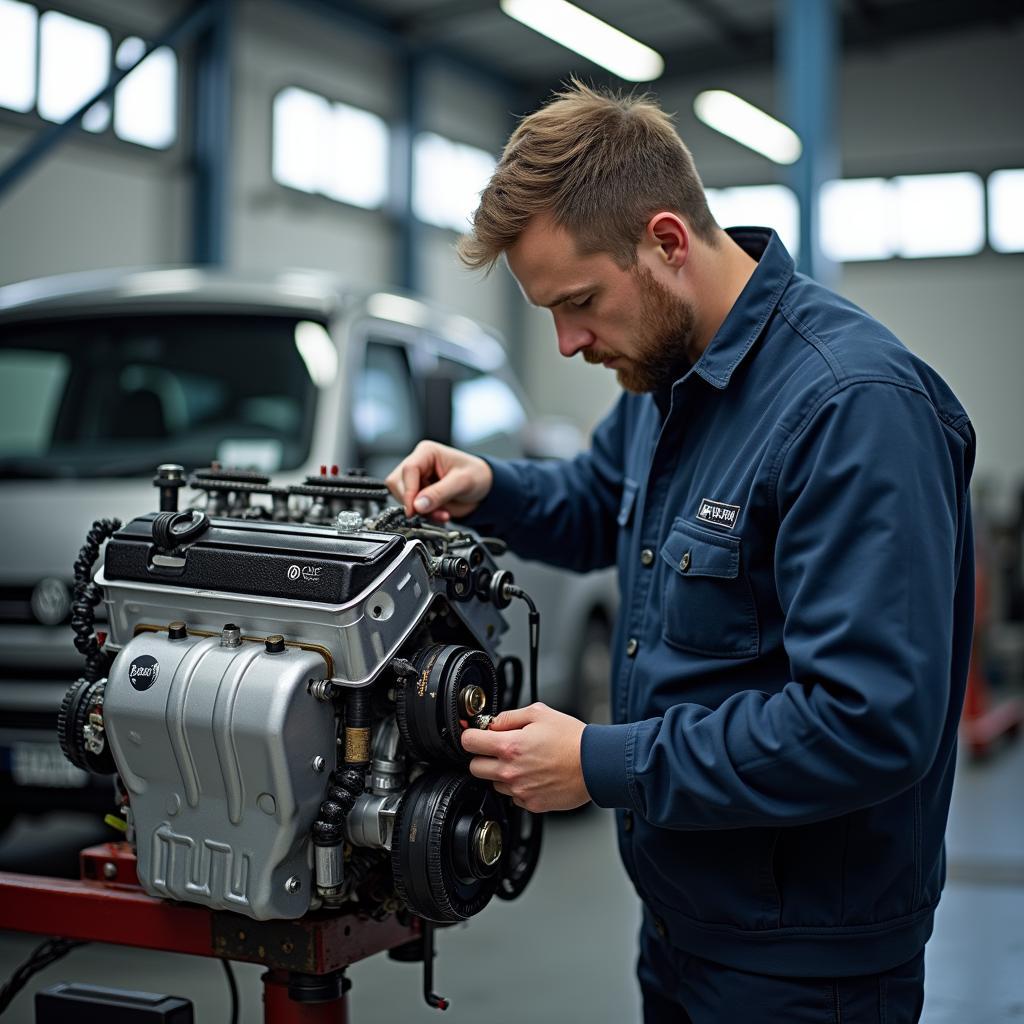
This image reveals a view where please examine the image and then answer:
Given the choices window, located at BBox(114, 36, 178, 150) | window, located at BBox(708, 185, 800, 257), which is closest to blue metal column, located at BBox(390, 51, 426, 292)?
window, located at BBox(114, 36, 178, 150)

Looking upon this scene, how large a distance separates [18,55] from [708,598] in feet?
26.0

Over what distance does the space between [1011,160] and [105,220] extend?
8.68 m

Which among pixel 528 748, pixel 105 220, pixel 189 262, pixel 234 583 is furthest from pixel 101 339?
pixel 189 262

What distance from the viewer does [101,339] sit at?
411 cm

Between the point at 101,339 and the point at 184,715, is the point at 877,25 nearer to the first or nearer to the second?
the point at 101,339

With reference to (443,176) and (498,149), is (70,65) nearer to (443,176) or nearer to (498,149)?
(498,149)

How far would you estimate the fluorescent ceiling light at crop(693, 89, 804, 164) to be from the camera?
13.4 m

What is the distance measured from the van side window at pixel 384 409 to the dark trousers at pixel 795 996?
2307mm

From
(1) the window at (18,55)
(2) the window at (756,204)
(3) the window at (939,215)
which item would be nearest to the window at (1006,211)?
(3) the window at (939,215)

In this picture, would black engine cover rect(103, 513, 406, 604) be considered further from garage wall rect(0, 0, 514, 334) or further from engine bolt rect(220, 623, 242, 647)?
garage wall rect(0, 0, 514, 334)

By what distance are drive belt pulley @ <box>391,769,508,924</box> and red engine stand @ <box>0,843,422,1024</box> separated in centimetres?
14

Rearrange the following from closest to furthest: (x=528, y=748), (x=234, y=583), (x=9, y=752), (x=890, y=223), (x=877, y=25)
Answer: (x=528, y=748) < (x=234, y=583) < (x=9, y=752) < (x=877, y=25) < (x=890, y=223)

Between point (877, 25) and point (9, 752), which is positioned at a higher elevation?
point (877, 25)

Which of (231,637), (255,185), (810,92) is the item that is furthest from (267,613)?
(255,185)
